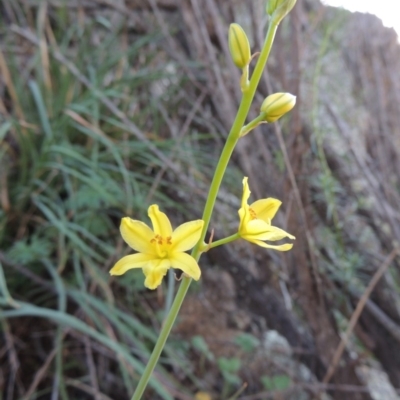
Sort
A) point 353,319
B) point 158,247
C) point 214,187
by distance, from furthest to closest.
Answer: point 353,319 < point 158,247 < point 214,187

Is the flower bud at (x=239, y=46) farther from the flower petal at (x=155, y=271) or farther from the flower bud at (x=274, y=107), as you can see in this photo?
the flower petal at (x=155, y=271)

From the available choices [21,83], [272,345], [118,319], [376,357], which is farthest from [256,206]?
[21,83]

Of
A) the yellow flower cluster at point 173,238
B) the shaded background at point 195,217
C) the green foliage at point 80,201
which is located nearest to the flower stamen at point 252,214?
the yellow flower cluster at point 173,238

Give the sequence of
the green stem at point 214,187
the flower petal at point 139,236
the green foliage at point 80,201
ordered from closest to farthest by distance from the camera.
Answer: the green stem at point 214,187
the flower petal at point 139,236
the green foliage at point 80,201

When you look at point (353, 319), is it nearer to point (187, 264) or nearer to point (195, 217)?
point (195, 217)

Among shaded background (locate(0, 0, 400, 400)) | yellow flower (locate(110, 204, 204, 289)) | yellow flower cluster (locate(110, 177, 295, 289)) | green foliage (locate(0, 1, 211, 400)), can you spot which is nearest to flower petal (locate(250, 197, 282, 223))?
yellow flower cluster (locate(110, 177, 295, 289))

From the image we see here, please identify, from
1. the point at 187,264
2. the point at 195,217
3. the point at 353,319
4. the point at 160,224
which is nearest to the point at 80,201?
the point at 195,217

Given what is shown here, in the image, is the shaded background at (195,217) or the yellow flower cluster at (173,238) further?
the shaded background at (195,217)

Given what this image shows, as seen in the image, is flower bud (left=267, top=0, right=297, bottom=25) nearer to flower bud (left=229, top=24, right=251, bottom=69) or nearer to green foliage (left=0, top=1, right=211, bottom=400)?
flower bud (left=229, top=24, right=251, bottom=69)
